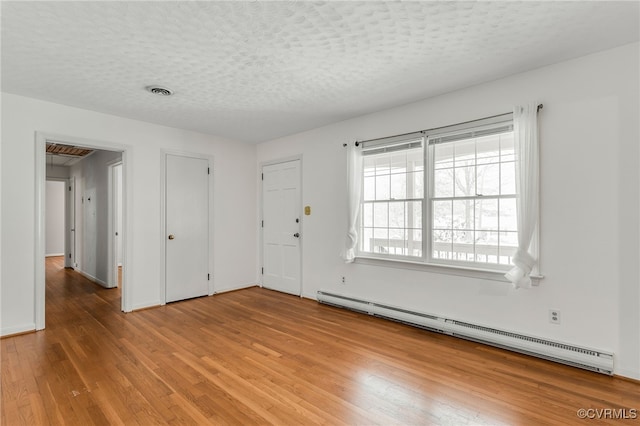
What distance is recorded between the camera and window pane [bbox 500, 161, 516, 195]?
3.29 meters

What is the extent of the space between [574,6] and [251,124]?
13.0ft

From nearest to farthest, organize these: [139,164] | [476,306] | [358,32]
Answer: [358,32] → [476,306] → [139,164]

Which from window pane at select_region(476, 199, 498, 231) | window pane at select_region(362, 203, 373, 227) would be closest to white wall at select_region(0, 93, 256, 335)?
window pane at select_region(362, 203, 373, 227)

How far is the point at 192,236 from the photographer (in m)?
5.33

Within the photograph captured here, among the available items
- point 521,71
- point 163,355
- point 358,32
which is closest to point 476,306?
point 521,71

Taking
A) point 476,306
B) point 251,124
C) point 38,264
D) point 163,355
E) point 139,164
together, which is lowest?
point 163,355

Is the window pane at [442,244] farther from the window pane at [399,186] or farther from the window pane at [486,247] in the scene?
the window pane at [399,186]

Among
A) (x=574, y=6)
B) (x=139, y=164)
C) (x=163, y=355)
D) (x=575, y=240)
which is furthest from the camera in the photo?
(x=139, y=164)

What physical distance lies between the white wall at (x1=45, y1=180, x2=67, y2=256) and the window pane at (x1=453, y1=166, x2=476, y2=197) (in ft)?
40.2

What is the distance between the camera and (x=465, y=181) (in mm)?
3611

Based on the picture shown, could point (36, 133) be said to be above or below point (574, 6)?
below

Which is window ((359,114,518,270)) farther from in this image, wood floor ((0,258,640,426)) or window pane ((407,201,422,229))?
wood floor ((0,258,640,426))

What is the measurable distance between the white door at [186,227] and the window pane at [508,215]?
4437 mm

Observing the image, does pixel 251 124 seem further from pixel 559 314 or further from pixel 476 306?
pixel 559 314
